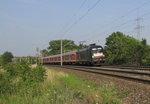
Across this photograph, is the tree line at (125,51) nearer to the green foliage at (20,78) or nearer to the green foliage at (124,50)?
the green foliage at (124,50)

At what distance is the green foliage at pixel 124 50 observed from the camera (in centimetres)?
3672

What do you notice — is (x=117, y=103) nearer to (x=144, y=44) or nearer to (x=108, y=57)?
(x=144, y=44)

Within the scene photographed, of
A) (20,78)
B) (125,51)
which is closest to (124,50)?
(125,51)

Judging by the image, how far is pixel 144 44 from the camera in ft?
122

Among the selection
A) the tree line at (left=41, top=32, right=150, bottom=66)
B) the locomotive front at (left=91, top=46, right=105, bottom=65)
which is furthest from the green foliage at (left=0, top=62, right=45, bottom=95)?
the tree line at (left=41, top=32, right=150, bottom=66)

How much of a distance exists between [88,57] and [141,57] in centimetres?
891

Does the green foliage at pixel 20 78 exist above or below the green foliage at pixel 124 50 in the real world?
below

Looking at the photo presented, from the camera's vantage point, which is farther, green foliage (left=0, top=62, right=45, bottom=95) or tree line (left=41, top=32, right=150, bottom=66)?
tree line (left=41, top=32, right=150, bottom=66)

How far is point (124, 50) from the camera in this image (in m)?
42.4

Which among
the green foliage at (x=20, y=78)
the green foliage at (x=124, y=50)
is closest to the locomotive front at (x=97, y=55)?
the green foliage at (x=124, y=50)

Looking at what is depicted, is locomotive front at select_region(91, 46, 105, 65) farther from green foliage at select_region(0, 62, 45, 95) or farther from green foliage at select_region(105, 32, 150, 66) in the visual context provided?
green foliage at select_region(0, 62, 45, 95)

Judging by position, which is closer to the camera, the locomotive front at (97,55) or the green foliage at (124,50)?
the locomotive front at (97,55)

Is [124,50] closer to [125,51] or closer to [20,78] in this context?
[125,51]

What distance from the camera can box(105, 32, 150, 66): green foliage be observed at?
120 feet
